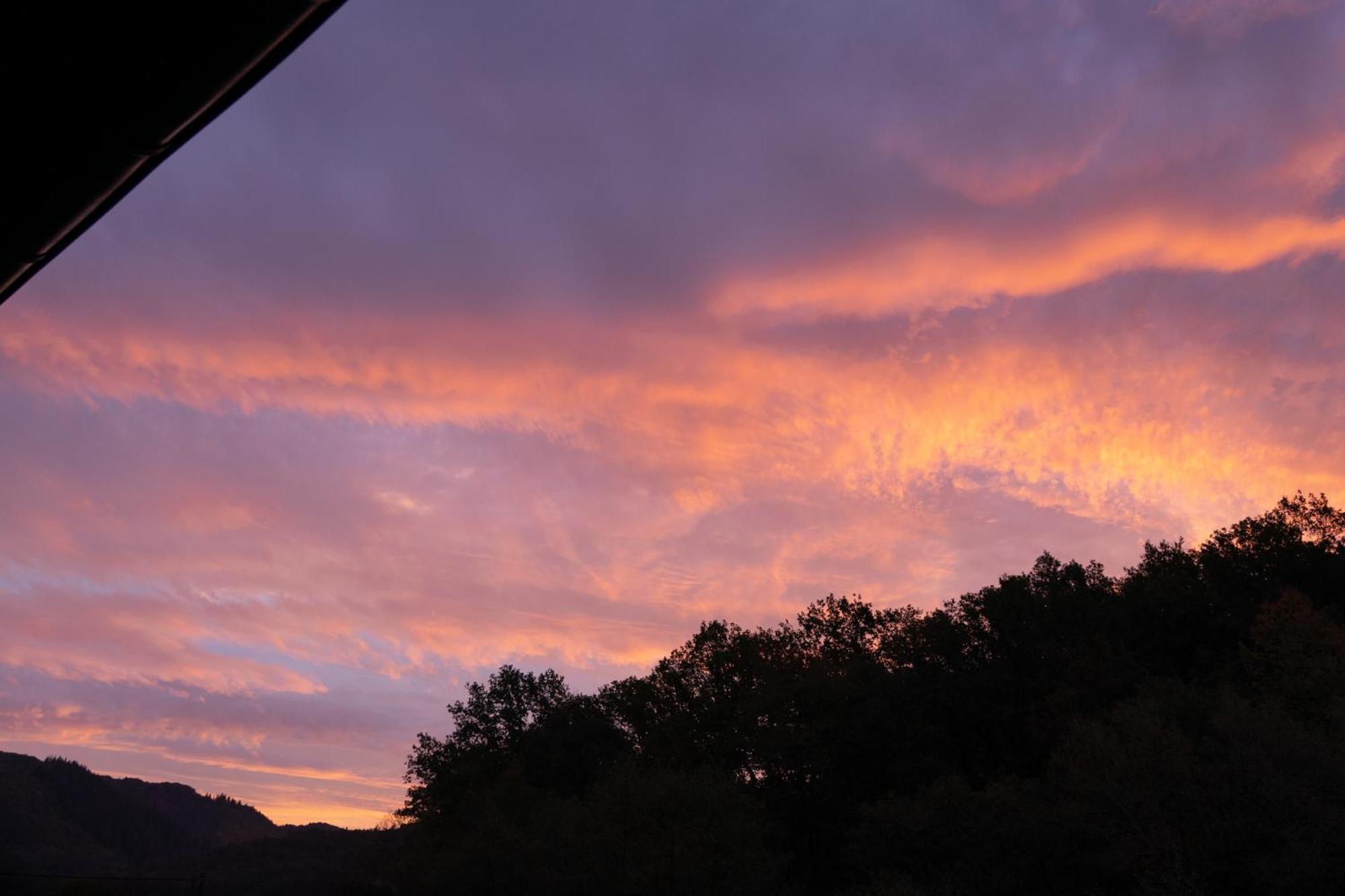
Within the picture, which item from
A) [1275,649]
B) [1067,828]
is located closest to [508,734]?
[1067,828]

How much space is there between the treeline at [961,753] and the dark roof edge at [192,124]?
4982 centimetres

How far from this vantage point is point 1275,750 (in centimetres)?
4438

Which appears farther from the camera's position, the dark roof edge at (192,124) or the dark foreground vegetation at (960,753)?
the dark foreground vegetation at (960,753)

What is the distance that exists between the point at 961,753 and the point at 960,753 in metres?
0.26

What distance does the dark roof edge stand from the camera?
85.1 inches

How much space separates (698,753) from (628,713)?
43.4 ft

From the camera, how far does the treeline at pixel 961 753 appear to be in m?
46.0

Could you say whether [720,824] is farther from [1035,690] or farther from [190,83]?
[190,83]

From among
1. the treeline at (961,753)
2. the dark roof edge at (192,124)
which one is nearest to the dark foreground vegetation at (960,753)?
the treeline at (961,753)

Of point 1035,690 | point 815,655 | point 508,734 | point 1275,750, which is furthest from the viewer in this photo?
point 508,734

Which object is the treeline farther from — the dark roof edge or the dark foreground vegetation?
the dark roof edge

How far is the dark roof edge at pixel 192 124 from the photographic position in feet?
7.09

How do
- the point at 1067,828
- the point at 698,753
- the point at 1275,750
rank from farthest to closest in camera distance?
the point at 698,753 < the point at 1067,828 < the point at 1275,750

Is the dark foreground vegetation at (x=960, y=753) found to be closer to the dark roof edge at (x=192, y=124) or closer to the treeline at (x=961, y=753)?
the treeline at (x=961, y=753)
